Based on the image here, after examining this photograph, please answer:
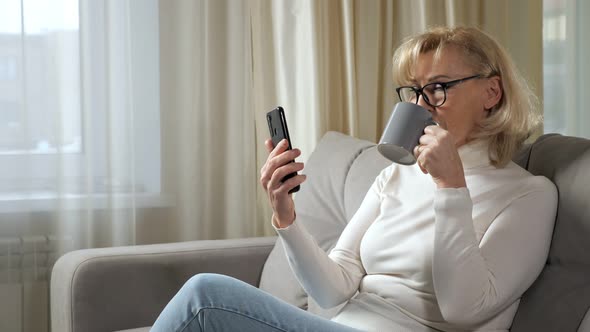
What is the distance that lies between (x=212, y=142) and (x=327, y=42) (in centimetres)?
49

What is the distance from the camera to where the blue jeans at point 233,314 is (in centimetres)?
124

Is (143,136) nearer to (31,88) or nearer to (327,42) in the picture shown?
(31,88)

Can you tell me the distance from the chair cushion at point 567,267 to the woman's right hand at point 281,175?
0.47 metres

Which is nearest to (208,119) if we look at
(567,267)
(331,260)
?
(331,260)

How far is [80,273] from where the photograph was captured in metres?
1.98

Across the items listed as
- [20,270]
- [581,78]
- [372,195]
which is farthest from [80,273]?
[581,78]

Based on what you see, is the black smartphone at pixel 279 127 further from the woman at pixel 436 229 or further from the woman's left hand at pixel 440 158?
the woman's left hand at pixel 440 158

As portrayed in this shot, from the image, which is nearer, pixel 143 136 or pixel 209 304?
pixel 209 304

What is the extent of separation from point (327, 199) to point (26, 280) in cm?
94

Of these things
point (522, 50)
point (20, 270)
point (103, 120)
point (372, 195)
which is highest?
point (522, 50)

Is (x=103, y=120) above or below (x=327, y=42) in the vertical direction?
below

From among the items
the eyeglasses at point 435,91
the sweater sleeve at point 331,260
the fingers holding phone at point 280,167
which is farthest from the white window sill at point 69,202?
the eyeglasses at point 435,91

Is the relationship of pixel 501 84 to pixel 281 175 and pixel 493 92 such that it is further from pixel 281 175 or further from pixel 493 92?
pixel 281 175

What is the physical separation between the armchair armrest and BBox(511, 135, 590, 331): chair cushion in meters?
0.94
